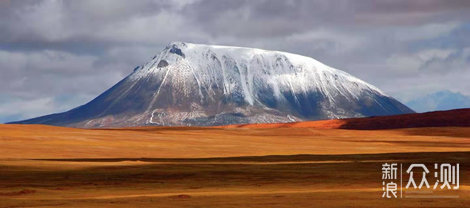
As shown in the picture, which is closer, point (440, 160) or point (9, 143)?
point (440, 160)

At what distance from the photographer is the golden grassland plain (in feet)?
150

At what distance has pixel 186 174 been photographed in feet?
222

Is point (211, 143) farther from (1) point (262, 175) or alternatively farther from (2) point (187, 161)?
(1) point (262, 175)

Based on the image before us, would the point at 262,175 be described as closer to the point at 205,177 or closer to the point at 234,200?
the point at 205,177

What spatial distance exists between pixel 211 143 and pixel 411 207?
81403mm

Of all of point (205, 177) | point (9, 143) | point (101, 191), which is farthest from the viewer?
point (9, 143)

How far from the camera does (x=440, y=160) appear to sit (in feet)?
273

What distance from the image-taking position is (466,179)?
61969 mm

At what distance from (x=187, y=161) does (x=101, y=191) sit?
2736 centimetres

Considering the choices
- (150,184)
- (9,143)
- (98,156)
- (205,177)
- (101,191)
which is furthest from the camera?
(9,143)

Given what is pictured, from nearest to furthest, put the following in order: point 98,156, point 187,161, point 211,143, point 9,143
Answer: point 187,161, point 98,156, point 9,143, point 211,143

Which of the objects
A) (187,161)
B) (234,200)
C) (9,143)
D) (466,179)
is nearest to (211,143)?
(9,143)

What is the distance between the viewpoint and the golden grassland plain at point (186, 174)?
4584 cm

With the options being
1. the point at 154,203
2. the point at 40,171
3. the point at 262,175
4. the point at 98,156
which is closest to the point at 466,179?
the point at 262,175
